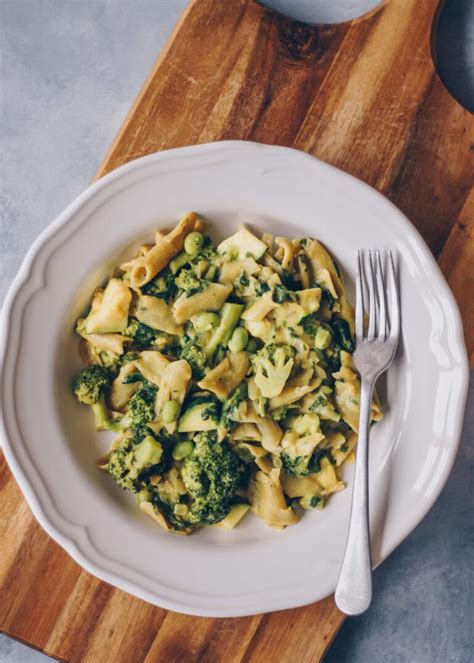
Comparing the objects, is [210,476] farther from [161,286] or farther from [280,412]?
[161,286]

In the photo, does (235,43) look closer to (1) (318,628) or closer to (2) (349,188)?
(2) (349,188)

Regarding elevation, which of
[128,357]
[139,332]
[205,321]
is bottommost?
[128,357]

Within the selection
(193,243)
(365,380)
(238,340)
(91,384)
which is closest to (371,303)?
(365,380)

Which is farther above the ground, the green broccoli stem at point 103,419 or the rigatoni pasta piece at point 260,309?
the rigatoni pasta piece at point 260,309

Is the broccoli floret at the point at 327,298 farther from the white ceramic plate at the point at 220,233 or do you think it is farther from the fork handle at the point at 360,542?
the fork handle at the point at 360,542

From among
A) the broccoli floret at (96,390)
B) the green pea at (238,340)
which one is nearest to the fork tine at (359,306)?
the green pea at (238,340)

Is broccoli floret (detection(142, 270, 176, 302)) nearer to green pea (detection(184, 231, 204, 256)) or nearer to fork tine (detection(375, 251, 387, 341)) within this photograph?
green pea (detection(184, 231, 204, 256))

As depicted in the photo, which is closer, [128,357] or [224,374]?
[224,374]
